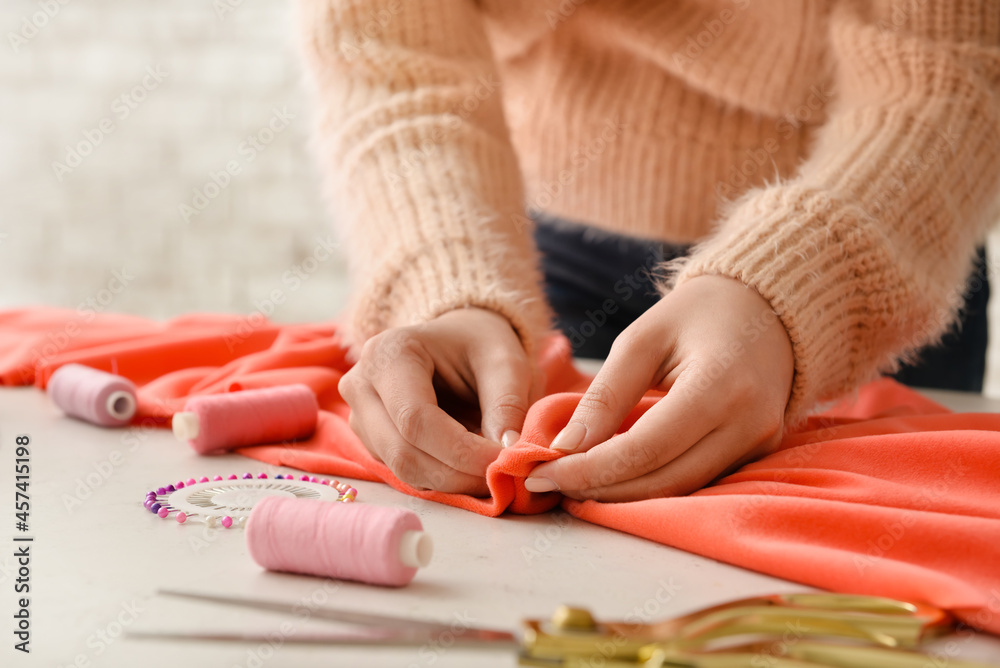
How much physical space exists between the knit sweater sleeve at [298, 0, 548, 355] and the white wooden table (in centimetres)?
23

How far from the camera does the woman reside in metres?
0.65

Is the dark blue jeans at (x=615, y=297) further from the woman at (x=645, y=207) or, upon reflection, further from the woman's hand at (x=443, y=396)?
the woman's hand at (x=443, y=396)

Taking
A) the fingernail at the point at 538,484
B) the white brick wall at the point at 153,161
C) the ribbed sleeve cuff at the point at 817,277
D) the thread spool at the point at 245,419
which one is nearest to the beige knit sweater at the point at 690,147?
the ribbed sleeve cuff at the point at 817,277

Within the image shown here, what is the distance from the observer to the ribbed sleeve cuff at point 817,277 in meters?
0.69

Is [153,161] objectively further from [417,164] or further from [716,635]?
[716,635]

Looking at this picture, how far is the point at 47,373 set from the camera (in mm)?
1062

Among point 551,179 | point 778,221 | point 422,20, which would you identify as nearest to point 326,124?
point 422,20

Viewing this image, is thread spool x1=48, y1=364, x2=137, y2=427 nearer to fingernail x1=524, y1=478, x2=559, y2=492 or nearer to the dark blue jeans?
fingernail x1=524, y1=478, x2=559, y2=492

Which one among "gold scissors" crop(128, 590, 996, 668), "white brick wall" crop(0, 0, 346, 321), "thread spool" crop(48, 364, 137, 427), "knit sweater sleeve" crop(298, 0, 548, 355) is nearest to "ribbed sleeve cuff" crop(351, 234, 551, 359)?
"knit sweater sleeve" crop(298, 0, 548, 355)

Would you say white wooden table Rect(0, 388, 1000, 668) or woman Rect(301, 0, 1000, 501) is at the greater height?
woman Rect(301, 0, 1000, 501)

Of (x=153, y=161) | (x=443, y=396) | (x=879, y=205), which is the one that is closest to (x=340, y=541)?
(x=443, y=396)

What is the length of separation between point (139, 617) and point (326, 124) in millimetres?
673

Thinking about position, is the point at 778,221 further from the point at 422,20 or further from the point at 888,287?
the point at 422,20

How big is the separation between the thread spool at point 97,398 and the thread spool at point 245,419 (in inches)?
4.5
